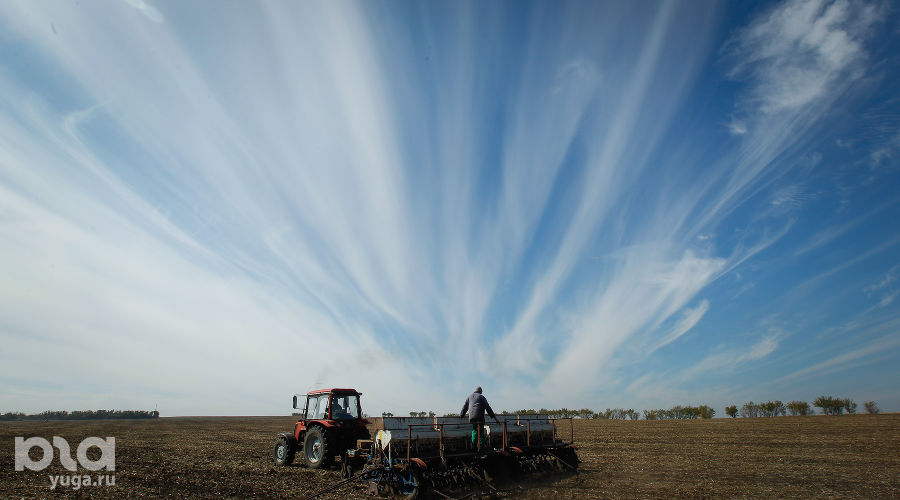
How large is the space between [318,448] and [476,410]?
5815 mm

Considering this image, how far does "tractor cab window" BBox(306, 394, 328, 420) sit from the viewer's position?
15.4m

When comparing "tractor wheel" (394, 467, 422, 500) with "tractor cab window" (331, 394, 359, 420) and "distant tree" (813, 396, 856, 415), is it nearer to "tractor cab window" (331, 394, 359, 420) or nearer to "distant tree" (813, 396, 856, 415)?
"tractor cab window" (331, 394, 359, 420)

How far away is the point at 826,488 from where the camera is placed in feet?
39.9

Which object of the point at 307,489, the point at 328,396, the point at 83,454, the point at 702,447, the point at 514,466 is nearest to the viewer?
the point at 307,489

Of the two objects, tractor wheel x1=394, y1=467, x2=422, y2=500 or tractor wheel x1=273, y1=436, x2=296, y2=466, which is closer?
tractor wheel x1=394, y1=467, x2=422, y2=500

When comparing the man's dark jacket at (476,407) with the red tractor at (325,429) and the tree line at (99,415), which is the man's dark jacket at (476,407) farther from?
the tree line at (99,415)

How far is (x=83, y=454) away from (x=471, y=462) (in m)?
18.1

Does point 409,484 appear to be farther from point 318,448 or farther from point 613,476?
point 613,476

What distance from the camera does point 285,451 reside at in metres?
16.0

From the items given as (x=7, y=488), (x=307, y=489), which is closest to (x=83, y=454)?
(x=7, y=488)

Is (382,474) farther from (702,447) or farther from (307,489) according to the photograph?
(702,447)

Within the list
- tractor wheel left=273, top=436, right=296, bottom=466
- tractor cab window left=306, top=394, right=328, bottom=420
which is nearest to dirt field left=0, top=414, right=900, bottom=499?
tractor wheel left=273, top=436, right=296, bottom=466

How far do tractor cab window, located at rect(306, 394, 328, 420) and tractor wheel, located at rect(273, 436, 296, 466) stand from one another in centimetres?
122

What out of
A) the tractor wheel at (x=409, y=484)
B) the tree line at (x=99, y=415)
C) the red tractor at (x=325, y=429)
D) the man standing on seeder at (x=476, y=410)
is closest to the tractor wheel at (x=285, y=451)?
the red tractor at (x=325, y=429)
